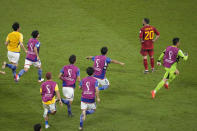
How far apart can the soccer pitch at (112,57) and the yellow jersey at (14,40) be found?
1.50m

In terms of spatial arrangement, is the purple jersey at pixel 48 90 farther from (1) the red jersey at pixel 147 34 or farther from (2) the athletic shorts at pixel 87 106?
(1) the red jersey at pixel 147 34

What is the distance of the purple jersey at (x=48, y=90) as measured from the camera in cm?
1104

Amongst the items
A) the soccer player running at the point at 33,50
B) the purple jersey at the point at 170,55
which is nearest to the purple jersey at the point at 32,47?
the soccer player running at the point at 33,50

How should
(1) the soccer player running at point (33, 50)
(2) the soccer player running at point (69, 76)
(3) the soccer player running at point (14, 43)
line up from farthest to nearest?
(3) the soccer player running at point (14, 43) → (1) the soccer player running at point (33, 50) → (2) the soccer player running at point (69, 76)

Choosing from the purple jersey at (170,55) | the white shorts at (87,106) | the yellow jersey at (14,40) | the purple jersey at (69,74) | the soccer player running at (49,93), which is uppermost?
the yellow jersey at (14,40)

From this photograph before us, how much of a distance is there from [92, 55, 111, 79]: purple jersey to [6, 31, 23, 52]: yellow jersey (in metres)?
3.39

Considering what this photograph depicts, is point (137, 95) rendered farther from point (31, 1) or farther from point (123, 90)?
point (31, 1)

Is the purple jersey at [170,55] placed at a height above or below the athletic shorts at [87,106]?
above

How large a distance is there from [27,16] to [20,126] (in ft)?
41.4

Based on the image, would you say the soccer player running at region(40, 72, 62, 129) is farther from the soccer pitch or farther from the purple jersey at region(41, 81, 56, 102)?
the soccer pitch

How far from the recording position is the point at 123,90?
47.2ft

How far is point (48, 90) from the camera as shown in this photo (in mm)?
11062

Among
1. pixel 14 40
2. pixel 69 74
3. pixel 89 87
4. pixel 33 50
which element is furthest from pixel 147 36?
pixel 14 40

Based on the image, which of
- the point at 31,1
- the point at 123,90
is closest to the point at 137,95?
the point at 123,90
